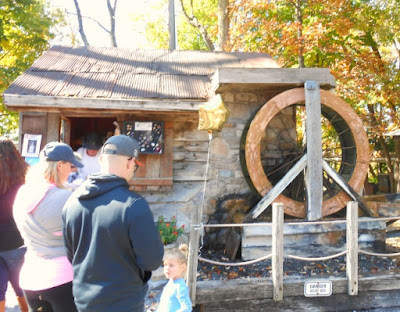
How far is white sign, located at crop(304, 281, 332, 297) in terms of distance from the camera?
3879mm

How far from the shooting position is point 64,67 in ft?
18.7

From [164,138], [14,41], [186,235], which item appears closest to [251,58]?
[164,138]

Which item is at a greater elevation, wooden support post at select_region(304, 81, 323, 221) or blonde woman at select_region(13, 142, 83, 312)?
wooden support post at select_region(304, 81, 323, 221)

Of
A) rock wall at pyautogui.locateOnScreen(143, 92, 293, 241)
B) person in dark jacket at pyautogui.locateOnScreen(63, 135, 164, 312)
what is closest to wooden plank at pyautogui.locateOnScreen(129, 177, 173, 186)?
rock wall at pyautogui.locateOnScreen(143, 92, 293, 241)

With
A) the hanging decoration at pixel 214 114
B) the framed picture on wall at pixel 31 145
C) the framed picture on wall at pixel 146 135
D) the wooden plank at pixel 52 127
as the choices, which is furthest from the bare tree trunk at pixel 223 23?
the framed picture on wall at pixel 31 145

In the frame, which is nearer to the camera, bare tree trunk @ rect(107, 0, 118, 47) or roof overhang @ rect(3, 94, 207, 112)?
roof overhang @ rect(3, 94, 207, 112)

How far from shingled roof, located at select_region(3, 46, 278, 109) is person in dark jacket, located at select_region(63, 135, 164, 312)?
310cm

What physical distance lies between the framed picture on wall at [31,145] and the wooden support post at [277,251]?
10.9ft

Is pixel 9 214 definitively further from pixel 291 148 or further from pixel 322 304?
pixel 291 148

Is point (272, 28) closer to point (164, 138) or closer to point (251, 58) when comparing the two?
point (251, 58)

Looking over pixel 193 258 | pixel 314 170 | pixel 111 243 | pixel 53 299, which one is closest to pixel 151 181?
pixel 193 258

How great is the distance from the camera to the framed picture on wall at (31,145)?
4.83 m

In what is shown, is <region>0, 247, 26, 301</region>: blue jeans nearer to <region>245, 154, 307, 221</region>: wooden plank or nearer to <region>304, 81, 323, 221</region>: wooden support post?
<region>245, 154, 307, 221</region>: wooden plank

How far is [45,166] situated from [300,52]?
31.9ft
